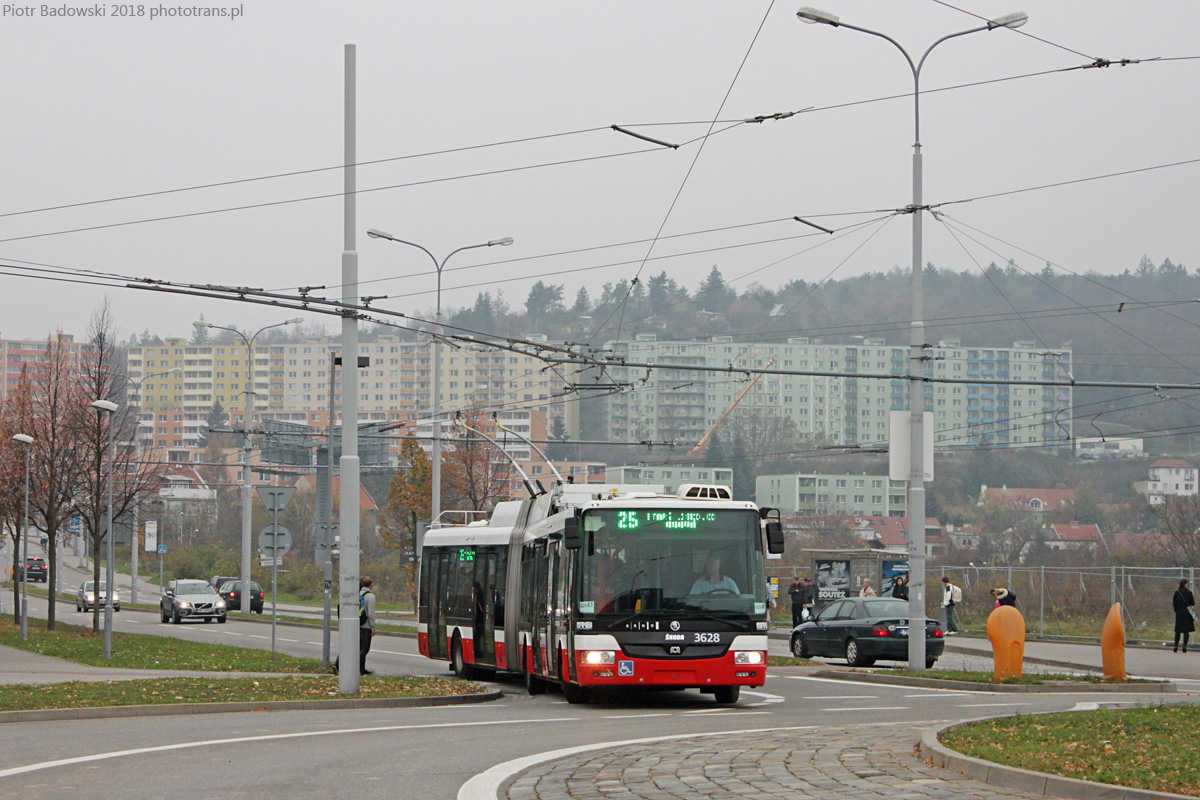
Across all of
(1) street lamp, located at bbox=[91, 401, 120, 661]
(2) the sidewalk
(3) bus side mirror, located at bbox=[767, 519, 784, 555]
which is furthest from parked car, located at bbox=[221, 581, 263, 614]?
(3) bus side mirror, located at bbox=[767, 519, 784, 555]

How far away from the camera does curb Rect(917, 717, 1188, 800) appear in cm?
812

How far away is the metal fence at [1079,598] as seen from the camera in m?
36.8

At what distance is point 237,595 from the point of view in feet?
201

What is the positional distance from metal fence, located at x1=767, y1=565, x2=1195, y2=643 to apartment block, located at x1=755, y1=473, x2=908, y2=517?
169ft

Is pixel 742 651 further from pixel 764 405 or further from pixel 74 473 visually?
pixel 764 405

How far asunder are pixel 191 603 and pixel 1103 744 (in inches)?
1717

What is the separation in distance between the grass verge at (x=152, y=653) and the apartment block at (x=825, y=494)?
214 feet

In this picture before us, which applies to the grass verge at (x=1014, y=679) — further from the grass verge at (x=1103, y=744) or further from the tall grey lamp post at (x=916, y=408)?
the grass verge at (x=1103, y=744)

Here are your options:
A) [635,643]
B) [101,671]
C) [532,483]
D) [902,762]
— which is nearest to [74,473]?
[101,671]

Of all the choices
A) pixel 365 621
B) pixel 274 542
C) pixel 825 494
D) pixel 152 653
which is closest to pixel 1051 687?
pixel 365 621

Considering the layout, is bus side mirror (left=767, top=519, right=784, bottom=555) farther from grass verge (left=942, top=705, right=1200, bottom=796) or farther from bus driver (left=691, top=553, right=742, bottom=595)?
grass verge (left=942, top=705, right=1200, bottom=796)

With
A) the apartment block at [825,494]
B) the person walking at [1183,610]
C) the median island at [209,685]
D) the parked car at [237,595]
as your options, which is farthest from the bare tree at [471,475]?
the apartment block at [825,494]

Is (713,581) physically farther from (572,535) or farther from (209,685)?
(209,685)

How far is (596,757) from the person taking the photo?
11.2m
